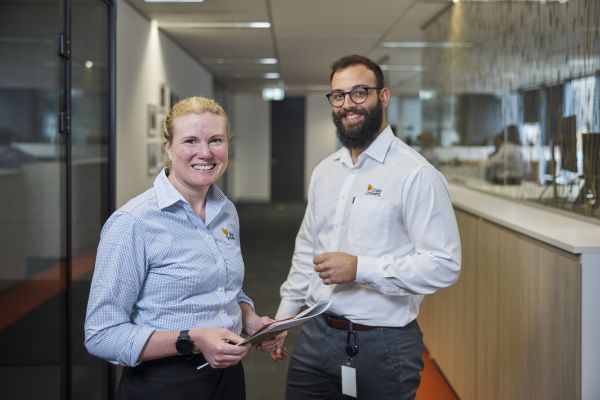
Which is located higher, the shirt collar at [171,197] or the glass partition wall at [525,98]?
the glass partition wall at [525,98]

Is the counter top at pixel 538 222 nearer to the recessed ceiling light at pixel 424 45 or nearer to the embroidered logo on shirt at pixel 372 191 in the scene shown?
the embroidered logo on shirt at pixel 372 191

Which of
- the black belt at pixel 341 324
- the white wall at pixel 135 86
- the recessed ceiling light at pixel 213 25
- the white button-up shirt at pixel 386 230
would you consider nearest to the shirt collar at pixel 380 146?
the white button-up shirt at pixel 386 230

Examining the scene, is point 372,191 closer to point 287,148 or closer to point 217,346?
point 217,346

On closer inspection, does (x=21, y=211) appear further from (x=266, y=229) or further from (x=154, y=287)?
(x=266, y=229)

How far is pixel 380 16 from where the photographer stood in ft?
22.6

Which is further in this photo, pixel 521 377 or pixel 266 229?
pixel 266 229

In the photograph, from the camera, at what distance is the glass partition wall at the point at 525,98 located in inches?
130

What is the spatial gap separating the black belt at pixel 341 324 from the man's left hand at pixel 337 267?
0.21 meters

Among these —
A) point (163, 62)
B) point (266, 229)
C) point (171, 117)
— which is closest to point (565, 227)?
→ point (171, 117)

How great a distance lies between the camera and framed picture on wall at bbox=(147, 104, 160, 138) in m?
6.73

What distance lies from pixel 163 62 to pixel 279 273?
110 inches

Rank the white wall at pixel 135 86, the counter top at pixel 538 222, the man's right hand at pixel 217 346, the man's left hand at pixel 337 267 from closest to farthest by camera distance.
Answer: the man's right hand at pixel 217 346 < the man's left hand at pixel 337 267 < the counter top at pixel 538 222 < the white wall at pixel 135 86

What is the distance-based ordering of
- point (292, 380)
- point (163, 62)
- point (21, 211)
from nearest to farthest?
point (292, 380)
point (21, 211)
point (163, 62)

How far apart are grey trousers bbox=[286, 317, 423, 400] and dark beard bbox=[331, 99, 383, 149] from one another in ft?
2.10
